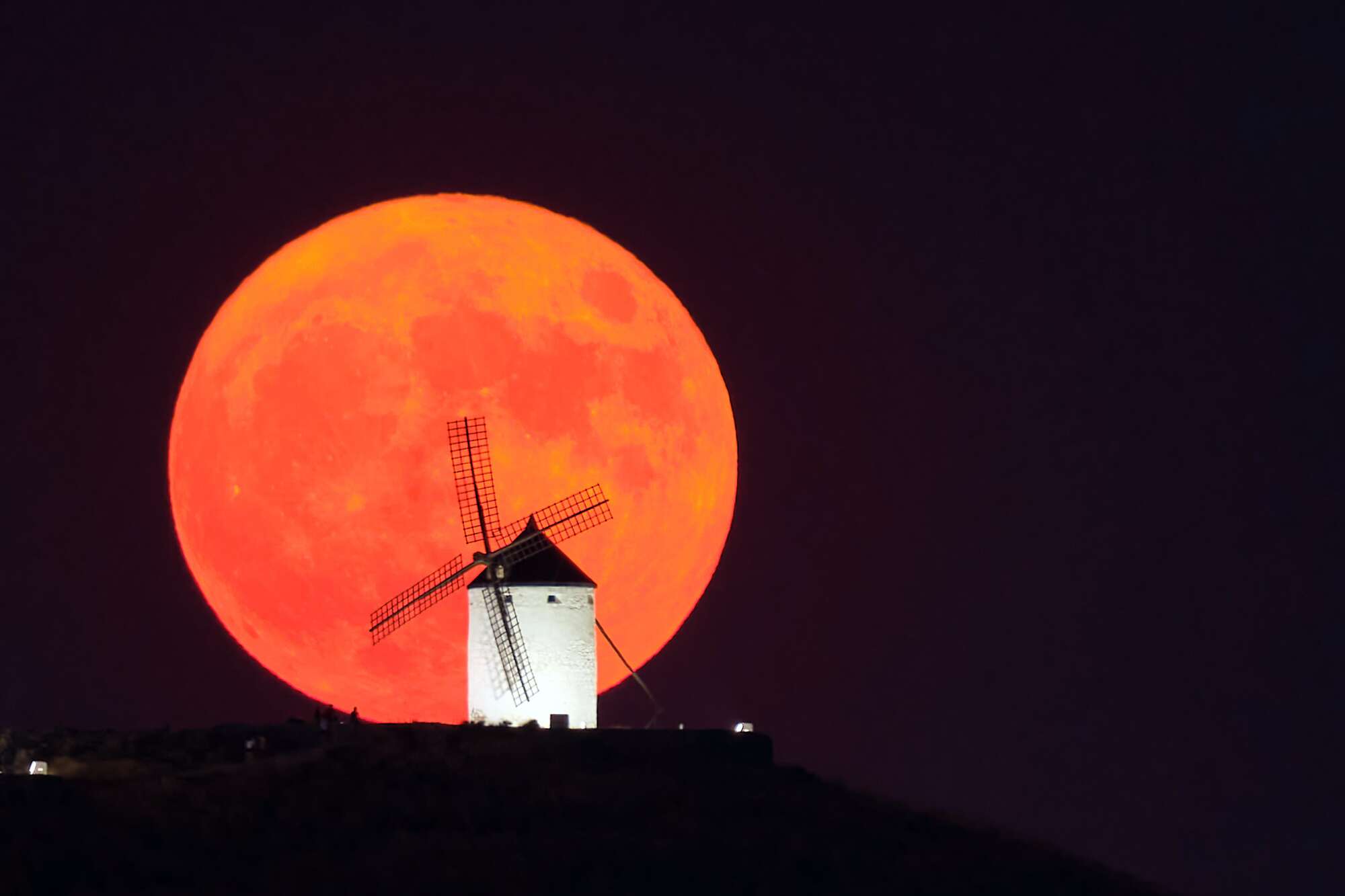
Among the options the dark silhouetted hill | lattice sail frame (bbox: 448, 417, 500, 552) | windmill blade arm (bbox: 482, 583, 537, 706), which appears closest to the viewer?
the dark silhouetted hill

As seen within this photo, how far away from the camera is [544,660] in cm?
5312

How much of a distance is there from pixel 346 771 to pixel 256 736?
279cm

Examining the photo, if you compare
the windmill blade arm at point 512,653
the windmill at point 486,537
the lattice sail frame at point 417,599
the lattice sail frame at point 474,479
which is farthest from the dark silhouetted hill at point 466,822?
the lattice sail frame at point 474,479

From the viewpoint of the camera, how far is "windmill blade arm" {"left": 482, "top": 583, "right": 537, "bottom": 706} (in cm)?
5294

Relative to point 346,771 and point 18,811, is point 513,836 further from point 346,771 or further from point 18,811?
point 18,811

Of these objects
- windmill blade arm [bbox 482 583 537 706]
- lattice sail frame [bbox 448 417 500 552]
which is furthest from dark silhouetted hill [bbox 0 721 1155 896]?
lattice sail frame [bbox 448 417 500 552]

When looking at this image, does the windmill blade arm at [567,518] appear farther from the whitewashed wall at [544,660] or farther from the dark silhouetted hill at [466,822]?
the dark silhouetted hill at [466,822]

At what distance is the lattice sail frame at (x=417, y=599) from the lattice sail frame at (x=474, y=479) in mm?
656

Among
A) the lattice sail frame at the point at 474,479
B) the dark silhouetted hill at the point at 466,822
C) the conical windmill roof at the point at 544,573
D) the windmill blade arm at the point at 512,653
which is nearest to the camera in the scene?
the dark silhouetted hill at the point at 466,822

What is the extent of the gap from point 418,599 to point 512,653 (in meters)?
2.62

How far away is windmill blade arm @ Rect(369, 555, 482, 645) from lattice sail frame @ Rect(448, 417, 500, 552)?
2.08 feet

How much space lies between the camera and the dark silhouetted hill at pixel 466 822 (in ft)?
146

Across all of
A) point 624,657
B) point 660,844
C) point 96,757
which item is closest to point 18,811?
point 96,757

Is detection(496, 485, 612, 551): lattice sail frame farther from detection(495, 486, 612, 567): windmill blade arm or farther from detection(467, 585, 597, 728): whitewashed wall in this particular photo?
detection(467, 585, 597, 728): whitewashed wall
